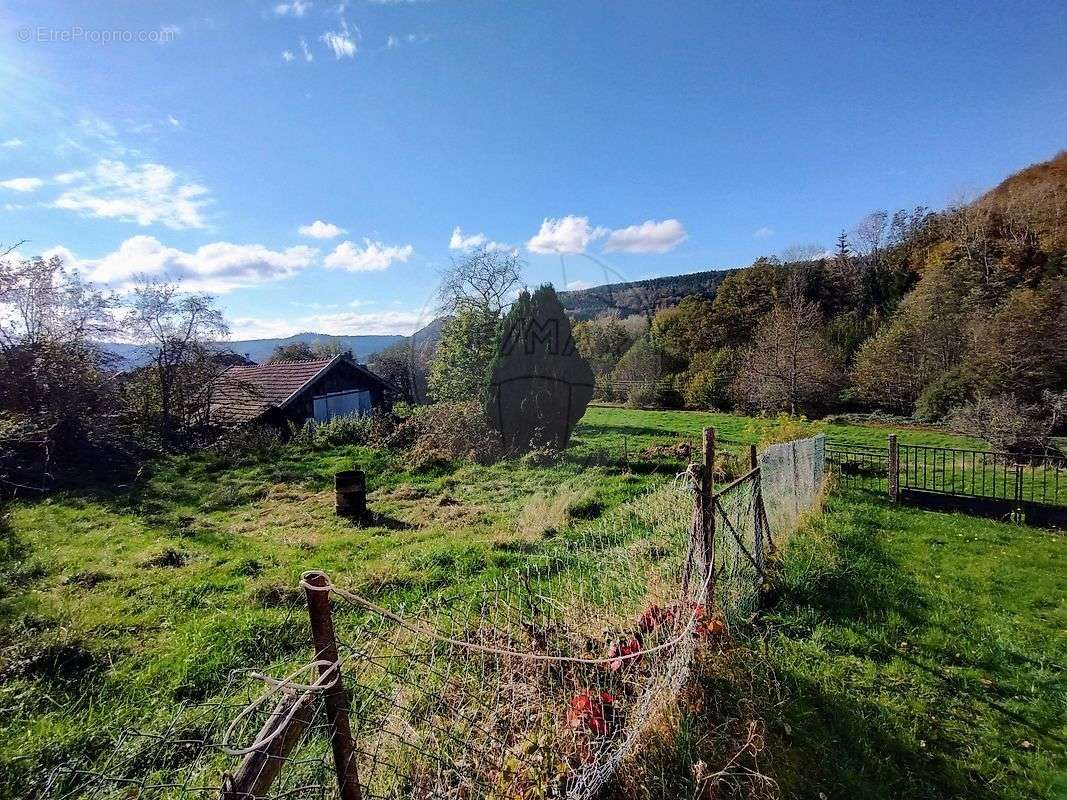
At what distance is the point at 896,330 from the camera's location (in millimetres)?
20031

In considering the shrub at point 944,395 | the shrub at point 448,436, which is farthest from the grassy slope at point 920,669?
the shrub at point 944,395

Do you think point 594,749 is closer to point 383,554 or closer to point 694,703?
point 694,703

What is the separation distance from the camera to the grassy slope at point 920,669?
98.0 inches

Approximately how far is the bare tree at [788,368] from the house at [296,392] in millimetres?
16382

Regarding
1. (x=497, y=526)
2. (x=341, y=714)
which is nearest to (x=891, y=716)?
(x=341, y=714)

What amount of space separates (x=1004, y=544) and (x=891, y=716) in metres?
4.92

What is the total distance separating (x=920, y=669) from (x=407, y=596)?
4.18 metres

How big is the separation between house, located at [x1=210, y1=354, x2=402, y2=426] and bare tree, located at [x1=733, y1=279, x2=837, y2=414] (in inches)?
645

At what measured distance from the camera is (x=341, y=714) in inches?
62.2

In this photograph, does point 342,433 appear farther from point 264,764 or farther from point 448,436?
point 264,764

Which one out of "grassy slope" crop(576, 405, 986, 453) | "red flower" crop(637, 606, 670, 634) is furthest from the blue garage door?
"red flower" crop(637, 606, 670, 634)

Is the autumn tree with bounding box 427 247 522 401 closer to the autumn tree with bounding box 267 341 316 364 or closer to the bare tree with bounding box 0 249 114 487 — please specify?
the bare tree with bounding box 0 249 114 487

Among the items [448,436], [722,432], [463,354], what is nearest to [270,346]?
[463,354]

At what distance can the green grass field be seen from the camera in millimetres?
2738
